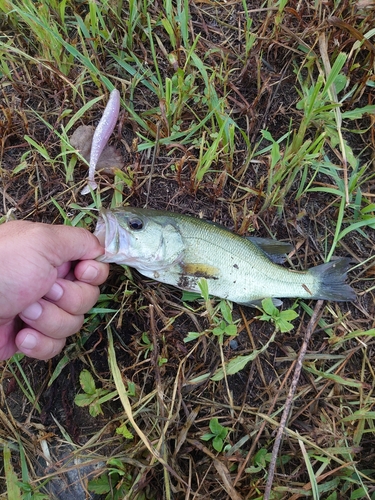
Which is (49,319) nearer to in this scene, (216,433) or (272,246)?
(216,433)

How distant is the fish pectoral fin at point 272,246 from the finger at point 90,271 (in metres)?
1.23

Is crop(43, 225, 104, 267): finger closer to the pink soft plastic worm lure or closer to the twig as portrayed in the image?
the pink soft plastic worm lure

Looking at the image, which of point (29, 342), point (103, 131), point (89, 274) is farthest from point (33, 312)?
point (103, 131)

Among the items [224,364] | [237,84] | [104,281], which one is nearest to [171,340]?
[224,364]

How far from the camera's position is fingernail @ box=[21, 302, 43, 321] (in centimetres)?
258

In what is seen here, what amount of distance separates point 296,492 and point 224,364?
0.98 metres

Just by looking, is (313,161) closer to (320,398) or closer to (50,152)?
(320,398)

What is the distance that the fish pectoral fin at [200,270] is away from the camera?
3.00 metres

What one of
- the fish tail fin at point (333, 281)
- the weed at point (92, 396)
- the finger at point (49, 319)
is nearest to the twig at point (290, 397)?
A: the fish tail fin at point (333, 281)

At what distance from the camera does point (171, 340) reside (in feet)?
9.99

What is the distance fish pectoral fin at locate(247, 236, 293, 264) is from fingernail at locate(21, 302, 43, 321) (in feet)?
5.58

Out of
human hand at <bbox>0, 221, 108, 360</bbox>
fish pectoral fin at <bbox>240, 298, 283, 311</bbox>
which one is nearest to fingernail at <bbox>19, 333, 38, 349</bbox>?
human hand at <bbox>0, 221, 108, 360</bbox>

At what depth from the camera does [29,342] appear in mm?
2648

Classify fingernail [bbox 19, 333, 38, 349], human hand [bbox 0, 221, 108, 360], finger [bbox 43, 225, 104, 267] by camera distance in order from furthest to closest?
1. fingernail [bbox 19, 333, 38, 349]
2. finger [bbox 43, 225, 104, 267]
3. human hand [bbox 0, 221, 108, 360]
